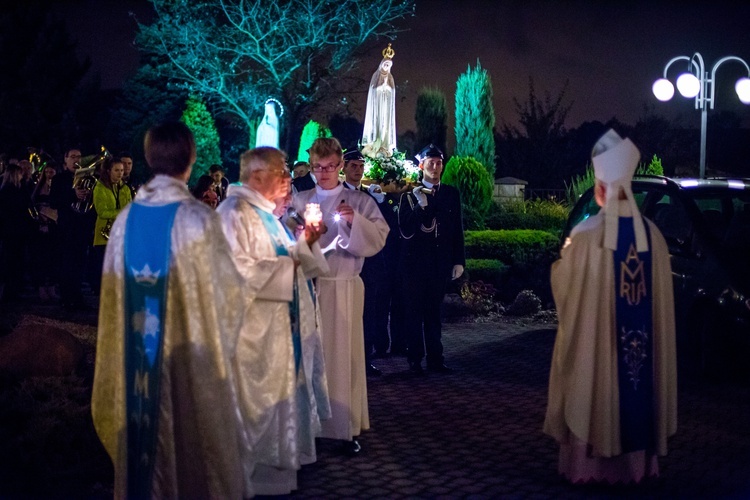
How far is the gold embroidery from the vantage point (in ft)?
19.8

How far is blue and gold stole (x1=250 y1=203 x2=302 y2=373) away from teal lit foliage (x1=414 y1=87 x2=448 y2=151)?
25.4 meters

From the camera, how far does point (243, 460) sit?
5.46 m

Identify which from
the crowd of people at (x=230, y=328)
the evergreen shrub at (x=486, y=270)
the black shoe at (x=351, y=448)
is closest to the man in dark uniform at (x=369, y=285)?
the crowd of people at (x=230, y=328)

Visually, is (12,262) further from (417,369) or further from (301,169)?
(417,369)

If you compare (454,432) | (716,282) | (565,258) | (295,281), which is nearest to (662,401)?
(565,258)

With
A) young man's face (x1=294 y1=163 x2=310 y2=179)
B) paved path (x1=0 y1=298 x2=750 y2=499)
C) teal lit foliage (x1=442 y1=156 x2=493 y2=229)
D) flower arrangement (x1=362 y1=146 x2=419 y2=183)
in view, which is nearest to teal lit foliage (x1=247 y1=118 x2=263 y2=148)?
teal lit foliage (x1=442 y1=156 x2=493 y2=229)

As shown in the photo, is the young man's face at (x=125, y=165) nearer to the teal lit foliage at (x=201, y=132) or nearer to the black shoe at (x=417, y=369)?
the black shoe at (x=417, y=369)

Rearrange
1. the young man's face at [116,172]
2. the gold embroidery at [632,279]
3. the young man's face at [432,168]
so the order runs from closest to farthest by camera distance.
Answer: the gold embroidery at [632,279] < the young man's face at [432,168] < the young man's face at [116,172]

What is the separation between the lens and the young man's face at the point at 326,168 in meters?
6.88

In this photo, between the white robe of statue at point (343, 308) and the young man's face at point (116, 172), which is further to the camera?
the young man's face at point (116, 172)

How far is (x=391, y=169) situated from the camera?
14.0 metres

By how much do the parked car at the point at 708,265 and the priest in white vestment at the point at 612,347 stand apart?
342 centimetres

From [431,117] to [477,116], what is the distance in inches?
136

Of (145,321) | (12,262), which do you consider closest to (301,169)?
(12,262)
